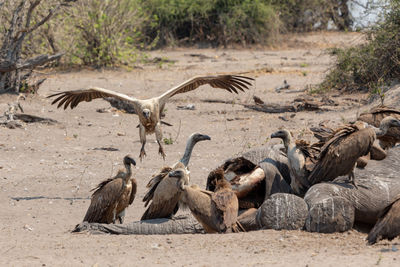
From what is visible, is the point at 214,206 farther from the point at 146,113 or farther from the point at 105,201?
the point at 146,113

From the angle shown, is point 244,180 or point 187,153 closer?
point 244,180

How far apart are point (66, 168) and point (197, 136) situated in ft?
8.13

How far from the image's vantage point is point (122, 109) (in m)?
13.4

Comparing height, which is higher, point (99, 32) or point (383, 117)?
point (99, 32)

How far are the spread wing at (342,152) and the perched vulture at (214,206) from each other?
0.79 m

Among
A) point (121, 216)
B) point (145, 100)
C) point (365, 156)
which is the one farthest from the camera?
point (145, 100)

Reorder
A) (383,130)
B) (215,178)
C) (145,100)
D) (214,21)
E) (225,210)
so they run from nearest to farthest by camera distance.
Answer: (225,210) → (215,178) → (383,130) → (145,100) → (214,21)

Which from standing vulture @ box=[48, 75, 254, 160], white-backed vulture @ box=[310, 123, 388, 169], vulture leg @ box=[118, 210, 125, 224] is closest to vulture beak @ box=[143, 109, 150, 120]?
standing vulture @ box=[48, 75, 254, 160]

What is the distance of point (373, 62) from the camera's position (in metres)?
13.5

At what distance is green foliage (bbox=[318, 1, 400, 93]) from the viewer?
13.0m

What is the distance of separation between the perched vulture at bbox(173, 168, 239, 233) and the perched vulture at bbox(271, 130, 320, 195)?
0.64m

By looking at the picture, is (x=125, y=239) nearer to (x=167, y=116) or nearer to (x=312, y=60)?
(x=167, y=116)

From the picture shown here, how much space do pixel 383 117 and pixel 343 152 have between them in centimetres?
155

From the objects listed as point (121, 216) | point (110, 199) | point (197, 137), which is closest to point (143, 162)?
point (197, 137)
